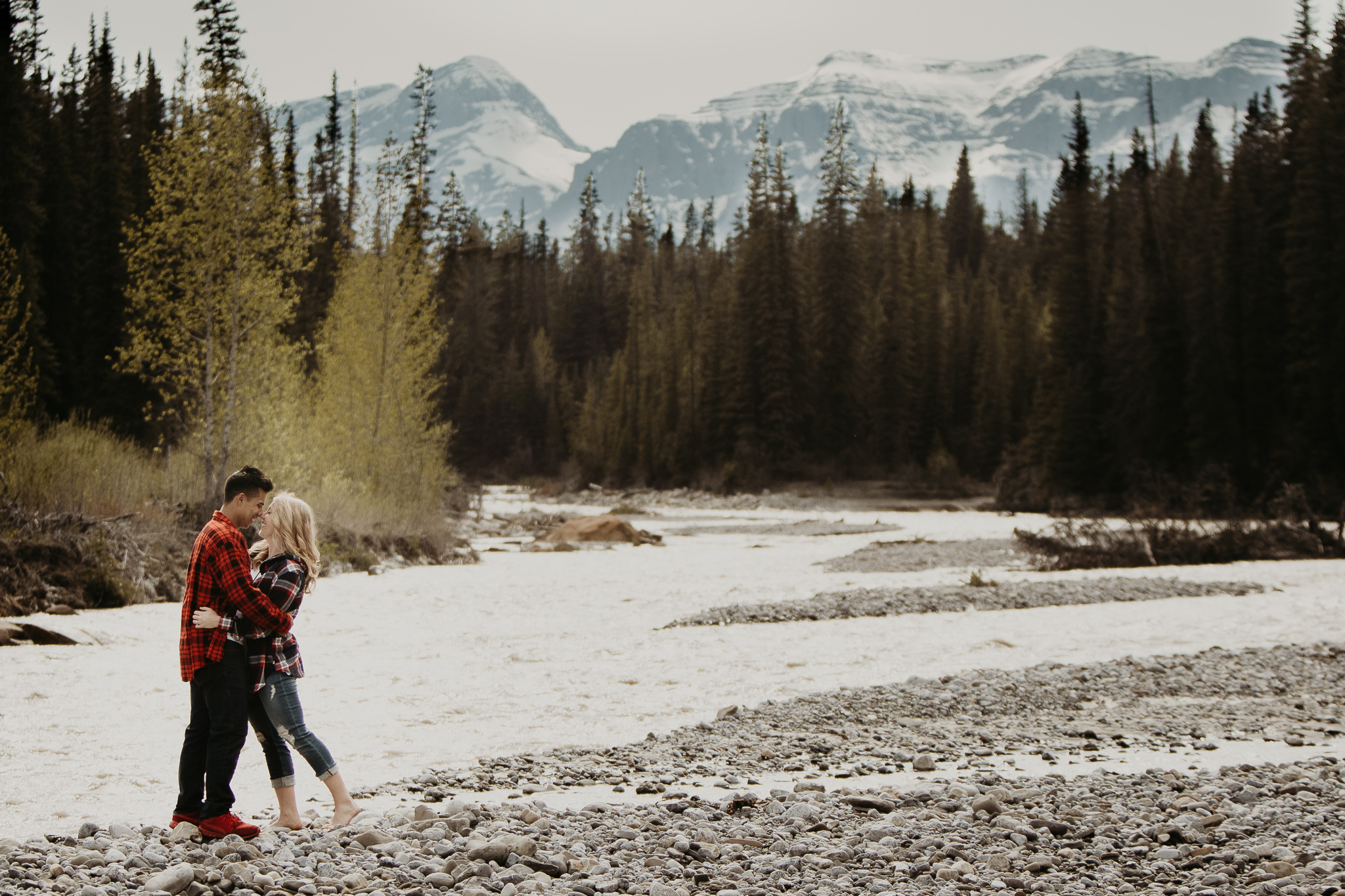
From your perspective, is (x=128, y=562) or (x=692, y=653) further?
(x=128, y=562)

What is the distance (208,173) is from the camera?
1828 cm

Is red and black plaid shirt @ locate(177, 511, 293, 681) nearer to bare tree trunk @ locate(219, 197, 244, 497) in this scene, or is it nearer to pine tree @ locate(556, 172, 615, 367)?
bare tree trunk @ locate(219, 197, 244, 497)

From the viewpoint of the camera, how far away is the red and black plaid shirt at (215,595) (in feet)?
14.3

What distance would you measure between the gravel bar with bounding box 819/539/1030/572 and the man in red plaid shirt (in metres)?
15.5

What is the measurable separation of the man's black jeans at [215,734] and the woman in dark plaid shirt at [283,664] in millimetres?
88

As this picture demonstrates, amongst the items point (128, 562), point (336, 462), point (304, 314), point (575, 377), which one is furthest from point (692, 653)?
point (575, 377)

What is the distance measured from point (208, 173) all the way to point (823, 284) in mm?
42973

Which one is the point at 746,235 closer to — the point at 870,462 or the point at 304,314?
the point at 870,462

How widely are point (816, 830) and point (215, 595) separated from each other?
2922mm

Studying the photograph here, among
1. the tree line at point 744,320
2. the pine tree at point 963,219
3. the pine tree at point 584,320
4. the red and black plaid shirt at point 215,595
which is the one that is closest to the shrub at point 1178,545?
the tree line at point 744,320

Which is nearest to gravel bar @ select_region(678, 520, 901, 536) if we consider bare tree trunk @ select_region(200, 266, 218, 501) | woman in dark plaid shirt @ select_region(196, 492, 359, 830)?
bare tree trunk @ select_region(200, 266, 218, 501)

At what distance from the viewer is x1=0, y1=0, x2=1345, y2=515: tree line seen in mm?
19172

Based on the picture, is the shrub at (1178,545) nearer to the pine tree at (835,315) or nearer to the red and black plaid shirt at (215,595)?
the red and black plaid shirt at (215,595)

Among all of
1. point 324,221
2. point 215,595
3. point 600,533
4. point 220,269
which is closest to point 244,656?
point 215,595
